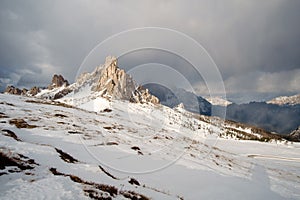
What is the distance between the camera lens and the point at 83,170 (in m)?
20.1

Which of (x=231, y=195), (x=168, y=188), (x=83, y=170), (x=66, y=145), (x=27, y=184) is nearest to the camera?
(x=27, y=184)

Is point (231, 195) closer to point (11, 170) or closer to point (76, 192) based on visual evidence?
point (76, 192)

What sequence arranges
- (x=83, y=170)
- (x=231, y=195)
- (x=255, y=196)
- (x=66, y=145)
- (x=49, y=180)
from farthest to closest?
(x=66, y=145), (x=255, y=196), (x=231, y=195), (x=83, y=170), (x=49, y=180)

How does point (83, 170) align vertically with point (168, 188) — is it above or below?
above

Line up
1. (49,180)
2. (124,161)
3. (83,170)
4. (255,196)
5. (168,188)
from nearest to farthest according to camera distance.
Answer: (49,180)
(83,170)
(168,188)
(255,196)
(124,161)

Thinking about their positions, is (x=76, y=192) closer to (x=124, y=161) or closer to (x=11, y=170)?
(x=11, y=170)

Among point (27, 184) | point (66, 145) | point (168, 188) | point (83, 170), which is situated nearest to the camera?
point (27, 184)

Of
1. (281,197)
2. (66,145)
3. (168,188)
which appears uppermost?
(66,145)

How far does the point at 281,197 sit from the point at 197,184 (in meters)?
16.4

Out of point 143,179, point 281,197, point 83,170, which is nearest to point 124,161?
point 143,179

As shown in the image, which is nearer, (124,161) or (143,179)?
(143,179)

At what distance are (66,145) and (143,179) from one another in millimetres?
16351

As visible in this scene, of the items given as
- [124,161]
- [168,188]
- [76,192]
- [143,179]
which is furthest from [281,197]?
[76,192]

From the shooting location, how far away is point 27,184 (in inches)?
459
